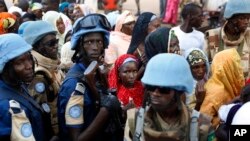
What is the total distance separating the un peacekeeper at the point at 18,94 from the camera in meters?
3.02

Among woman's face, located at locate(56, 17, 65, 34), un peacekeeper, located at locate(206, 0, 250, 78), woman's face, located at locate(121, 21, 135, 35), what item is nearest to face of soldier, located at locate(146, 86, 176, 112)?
un peacekeeper, located at locate(206, 0, 250, 78)

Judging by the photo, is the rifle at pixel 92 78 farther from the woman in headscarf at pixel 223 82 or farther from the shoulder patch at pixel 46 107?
the woman in headscarf at pixel 223 82

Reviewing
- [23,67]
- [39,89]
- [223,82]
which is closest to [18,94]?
[23,67]

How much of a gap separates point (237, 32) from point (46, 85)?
2.01m

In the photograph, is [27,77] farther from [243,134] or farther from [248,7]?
[248,7]

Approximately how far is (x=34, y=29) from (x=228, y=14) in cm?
182

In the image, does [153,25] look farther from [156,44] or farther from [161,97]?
[161,97]

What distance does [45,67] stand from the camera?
12.5 ft

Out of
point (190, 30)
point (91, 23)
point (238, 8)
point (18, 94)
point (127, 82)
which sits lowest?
point (127, 82)

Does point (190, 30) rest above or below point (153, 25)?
below

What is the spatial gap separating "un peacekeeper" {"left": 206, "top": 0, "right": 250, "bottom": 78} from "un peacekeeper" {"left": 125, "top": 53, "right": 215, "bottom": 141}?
6.57ft

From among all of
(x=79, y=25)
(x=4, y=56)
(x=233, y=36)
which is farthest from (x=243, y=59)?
(x=4, y=56)

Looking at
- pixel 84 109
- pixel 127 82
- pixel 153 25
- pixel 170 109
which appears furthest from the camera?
pixel 153 25

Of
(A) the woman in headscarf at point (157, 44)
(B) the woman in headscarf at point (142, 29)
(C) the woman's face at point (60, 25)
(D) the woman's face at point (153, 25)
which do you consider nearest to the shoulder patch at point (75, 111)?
(A) the woman in headscarf at point (157, 44)
